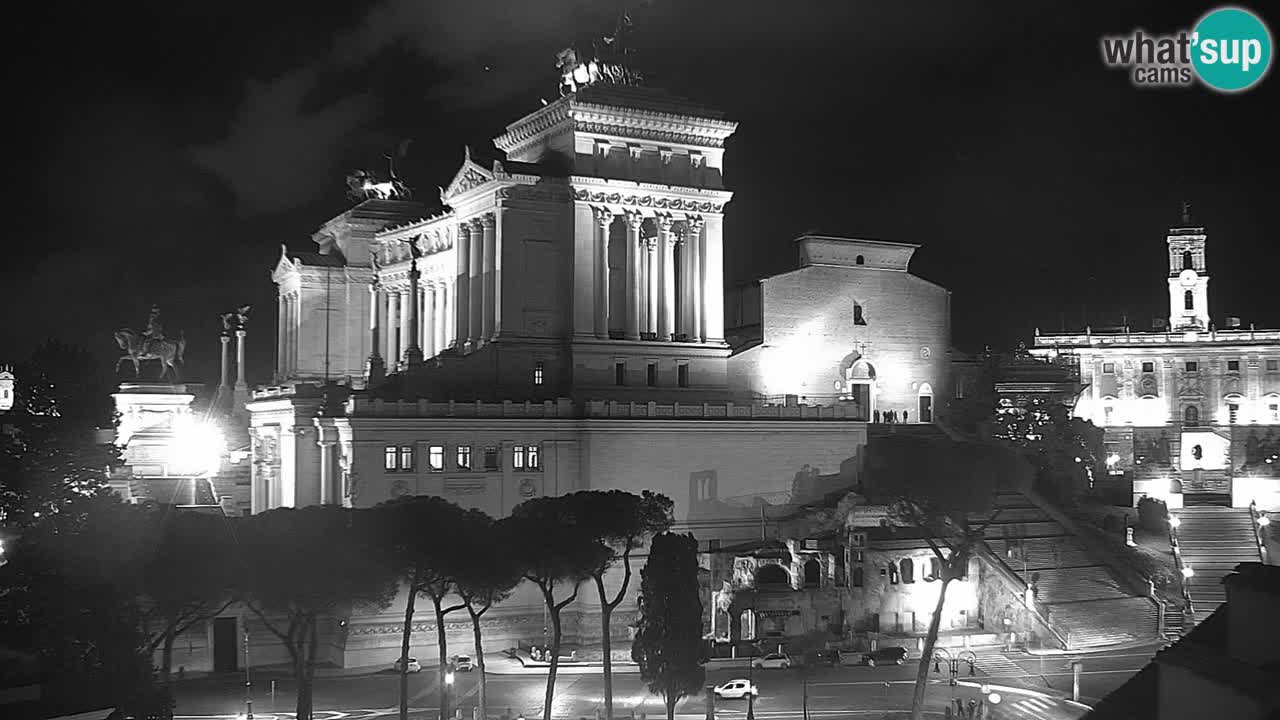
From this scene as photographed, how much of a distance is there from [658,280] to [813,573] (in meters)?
21.9

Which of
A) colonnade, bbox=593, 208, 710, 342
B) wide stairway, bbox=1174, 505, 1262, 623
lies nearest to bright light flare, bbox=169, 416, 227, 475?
colonnade, bbox=593, 208, 710, 342

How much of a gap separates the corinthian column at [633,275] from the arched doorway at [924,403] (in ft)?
75.7

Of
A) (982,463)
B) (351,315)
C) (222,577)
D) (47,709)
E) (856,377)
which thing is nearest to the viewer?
(47,709)

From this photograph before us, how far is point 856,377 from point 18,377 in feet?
168

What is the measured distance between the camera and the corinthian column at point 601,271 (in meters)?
78.4

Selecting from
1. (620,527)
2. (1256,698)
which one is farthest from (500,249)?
(1256,698)

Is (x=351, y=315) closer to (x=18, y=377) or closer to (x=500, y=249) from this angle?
(x=500, y=249)

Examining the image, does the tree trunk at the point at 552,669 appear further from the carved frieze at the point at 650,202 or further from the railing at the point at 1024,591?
the carved frieze at the point at 650,202

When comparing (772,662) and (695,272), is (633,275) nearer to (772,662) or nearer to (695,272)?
(695,272)

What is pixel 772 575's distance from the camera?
68000 mm

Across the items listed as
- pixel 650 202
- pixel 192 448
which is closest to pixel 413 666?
pixel 192 448

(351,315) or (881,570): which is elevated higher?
(351,315)

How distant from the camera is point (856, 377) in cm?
8862

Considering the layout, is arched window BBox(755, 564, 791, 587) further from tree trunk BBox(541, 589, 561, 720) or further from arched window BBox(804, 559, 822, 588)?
tree trunk BBox(541, 589, 561, 720)
